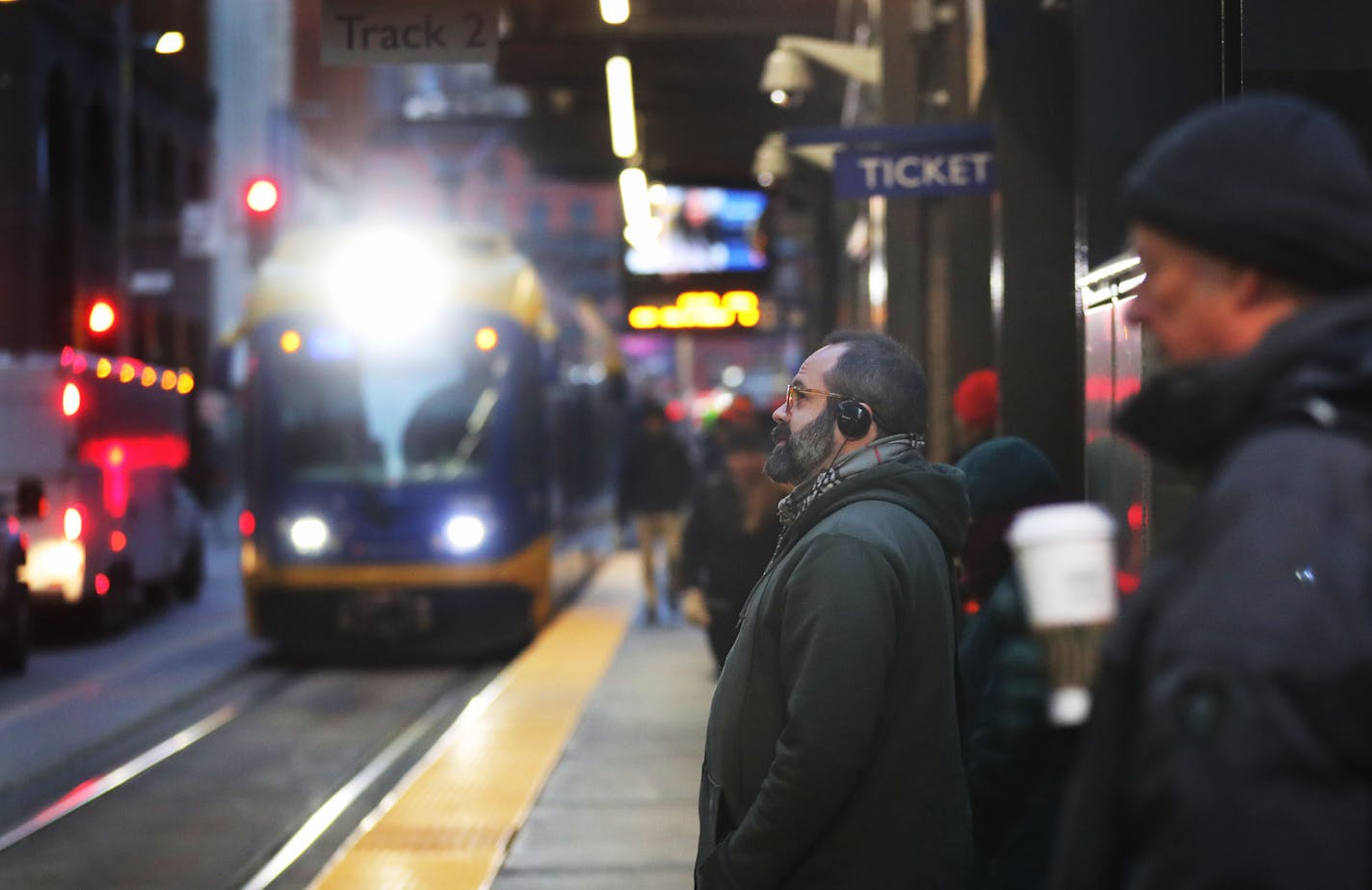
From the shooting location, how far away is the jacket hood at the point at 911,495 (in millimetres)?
3486

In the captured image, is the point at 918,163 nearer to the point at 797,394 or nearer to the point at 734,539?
the point at 734,539

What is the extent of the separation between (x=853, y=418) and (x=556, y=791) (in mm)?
5558

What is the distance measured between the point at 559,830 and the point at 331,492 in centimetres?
811

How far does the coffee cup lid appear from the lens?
187 cm

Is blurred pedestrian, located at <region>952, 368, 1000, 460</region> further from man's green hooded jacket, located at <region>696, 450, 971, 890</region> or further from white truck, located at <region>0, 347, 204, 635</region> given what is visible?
white truck, located at <region>0, 347, 204, 635</region>

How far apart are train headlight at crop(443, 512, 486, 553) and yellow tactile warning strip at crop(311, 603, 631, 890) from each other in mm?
1113

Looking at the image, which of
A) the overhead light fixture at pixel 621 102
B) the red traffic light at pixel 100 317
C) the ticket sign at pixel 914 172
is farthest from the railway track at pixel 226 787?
the red traffic light at pixel 100 317

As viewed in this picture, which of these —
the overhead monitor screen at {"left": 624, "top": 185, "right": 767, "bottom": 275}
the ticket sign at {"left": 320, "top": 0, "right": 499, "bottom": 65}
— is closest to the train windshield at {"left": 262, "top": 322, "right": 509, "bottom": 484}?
the overhead monitor screen at {"left": 624, "top": 185, "right": 767, "bottom": 275}

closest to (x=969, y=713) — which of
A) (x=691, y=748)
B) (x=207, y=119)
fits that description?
(x=691, y=748)

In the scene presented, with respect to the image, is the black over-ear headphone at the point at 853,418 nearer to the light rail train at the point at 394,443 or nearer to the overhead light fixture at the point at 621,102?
the overhead light fixture at the point at 621,102

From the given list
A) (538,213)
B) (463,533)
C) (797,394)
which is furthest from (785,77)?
(538,213)

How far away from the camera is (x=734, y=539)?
912cm

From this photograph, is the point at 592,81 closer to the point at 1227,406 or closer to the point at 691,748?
the point at 691,748

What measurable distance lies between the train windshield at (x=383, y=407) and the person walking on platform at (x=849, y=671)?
12.3 metres
